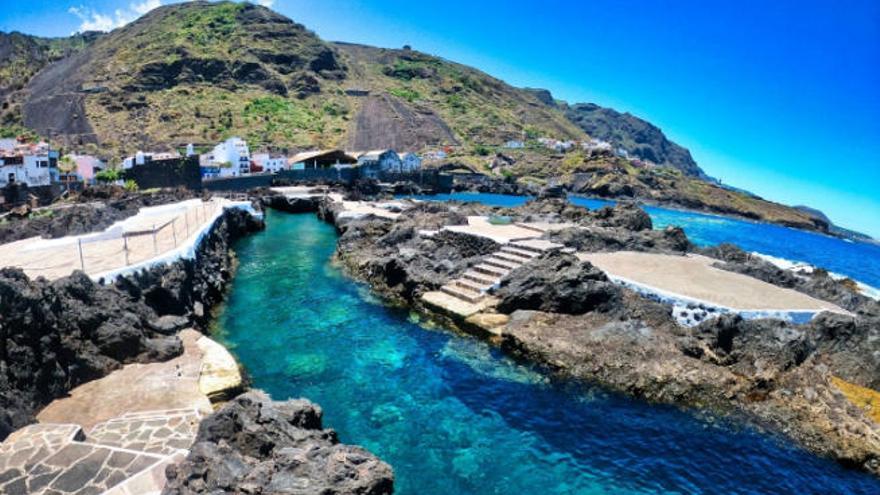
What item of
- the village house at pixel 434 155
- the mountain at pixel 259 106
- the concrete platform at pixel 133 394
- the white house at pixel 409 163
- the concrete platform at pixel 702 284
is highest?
the mountain at pixel 259 106

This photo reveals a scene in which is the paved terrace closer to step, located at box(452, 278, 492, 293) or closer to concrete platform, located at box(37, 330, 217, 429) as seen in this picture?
concrete platform, located at box(37, 330, 217, 429)

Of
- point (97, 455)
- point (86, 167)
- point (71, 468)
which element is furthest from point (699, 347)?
point (86, 167)

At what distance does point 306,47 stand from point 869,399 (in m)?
166

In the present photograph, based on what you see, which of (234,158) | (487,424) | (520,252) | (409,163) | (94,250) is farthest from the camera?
(409,163)

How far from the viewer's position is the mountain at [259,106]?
103 m

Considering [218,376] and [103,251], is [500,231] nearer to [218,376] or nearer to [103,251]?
[103,251]

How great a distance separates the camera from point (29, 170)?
178ft

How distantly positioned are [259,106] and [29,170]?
70045 millimetres

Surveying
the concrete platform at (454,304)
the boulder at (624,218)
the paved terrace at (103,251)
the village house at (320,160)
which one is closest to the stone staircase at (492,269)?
the concrete platform at (454,304)

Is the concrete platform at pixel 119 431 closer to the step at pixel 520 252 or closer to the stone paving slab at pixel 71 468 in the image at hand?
the stone paving slab at pixel 71 468

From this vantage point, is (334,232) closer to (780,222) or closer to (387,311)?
(387,311)

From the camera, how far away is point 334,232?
40.5 m

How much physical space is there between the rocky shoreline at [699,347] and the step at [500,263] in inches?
40.5

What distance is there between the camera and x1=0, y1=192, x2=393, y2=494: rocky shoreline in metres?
6.36
